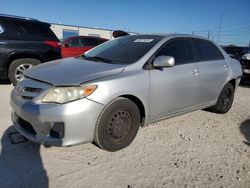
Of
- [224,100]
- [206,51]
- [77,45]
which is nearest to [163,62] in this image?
[206,51]

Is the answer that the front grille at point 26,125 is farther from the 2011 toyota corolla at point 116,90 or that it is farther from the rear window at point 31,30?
the rear window at point 31,30

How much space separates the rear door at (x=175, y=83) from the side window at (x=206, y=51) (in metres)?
0.24

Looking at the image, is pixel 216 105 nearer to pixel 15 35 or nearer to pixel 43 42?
pixel 43 42

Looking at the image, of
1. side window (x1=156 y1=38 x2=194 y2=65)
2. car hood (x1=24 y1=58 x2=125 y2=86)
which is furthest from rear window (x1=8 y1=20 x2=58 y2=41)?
side window (x1=156 y1=38 x2=194 y2=65)

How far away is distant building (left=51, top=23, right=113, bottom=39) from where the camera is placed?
27344mm

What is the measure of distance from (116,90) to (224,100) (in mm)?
2998

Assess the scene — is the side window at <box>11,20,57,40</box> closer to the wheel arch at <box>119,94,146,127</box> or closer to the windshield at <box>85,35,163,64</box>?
the windshield at <box>85,35,163,64</box>

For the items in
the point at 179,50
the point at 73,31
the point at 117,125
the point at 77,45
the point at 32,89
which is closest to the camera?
the point at 32,89

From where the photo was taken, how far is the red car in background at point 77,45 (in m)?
9.73

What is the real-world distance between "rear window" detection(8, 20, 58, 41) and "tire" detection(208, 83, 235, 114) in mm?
4545

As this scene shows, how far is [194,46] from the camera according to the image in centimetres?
416

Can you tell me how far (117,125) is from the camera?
3.05m

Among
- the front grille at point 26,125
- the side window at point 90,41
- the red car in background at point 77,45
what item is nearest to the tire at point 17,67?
the front grille at point 26,125

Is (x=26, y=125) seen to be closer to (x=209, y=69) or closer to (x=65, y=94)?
(x=65, y=94)
